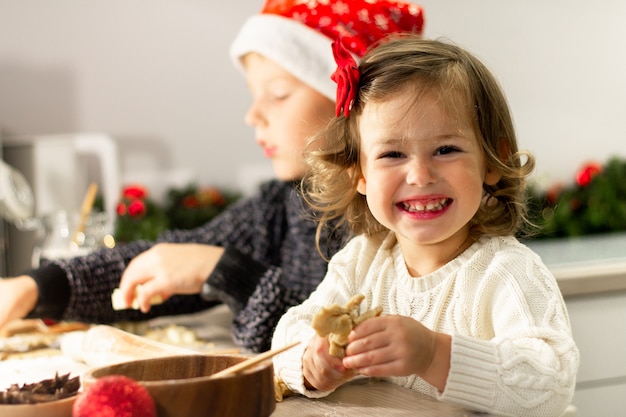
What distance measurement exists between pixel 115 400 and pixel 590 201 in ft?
9.99

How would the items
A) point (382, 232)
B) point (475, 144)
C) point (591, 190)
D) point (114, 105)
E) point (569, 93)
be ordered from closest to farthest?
point (475, 144)
point (382, 232)
point (114, 105)
point (591, 190)
point (569, 93)

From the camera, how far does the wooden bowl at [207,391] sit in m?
0.53

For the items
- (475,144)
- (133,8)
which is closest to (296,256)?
(475,144)

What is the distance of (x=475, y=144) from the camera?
76 cm

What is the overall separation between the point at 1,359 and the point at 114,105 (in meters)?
2.21

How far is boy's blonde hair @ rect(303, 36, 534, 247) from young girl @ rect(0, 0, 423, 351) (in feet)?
0.51

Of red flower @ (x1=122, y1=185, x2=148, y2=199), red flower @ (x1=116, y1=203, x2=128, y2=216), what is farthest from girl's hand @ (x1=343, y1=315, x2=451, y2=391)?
red flower @ (x1=122, y1=185, x2=148, y2=199)

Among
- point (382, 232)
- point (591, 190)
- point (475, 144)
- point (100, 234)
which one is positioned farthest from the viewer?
point (591, 190)

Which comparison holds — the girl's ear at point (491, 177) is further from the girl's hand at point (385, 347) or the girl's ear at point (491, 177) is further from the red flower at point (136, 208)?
the red flower at point (136, 208)

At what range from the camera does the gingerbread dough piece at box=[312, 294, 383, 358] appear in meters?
0.60

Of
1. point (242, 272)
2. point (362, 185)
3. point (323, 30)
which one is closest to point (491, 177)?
point (362, 185)

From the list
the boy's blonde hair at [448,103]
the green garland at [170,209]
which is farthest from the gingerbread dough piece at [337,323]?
the green garland at [170,209]

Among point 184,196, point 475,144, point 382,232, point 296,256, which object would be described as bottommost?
point 184,196

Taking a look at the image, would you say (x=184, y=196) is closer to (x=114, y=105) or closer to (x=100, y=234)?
(x=114, y=105)
